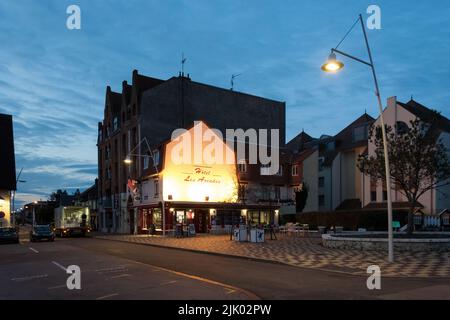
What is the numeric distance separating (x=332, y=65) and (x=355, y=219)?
3078cm

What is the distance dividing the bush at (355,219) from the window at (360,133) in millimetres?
15679

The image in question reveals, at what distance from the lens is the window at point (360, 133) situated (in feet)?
197

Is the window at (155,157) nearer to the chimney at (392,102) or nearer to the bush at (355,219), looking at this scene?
the bush at (355,219)

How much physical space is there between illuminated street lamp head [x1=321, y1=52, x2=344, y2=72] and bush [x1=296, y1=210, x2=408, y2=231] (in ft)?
92.5

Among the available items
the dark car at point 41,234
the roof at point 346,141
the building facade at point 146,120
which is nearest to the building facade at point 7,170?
the building facade at point 146,120

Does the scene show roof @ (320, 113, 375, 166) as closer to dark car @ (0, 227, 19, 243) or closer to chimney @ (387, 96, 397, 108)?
chimney @ (387, 96, 397, 108)

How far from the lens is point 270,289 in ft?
37.5

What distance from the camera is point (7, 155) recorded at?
57.4 meters

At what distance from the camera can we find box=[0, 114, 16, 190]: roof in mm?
53344

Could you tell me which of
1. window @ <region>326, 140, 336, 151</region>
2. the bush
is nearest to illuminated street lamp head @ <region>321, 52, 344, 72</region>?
the bush

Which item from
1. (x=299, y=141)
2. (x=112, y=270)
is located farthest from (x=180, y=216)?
(x=299, y=141)

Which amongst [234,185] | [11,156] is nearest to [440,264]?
[234,185]

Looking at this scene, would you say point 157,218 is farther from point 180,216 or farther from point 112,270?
point 112,270

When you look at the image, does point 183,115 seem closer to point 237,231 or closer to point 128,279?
Result: point 237,231
